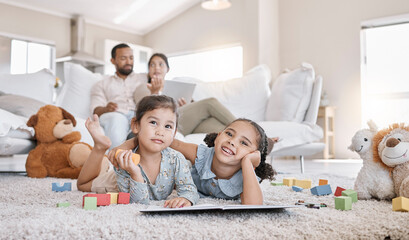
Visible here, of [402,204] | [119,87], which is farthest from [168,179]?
[119,87]

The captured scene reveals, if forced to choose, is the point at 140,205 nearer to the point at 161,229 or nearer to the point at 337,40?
the point at 161,229

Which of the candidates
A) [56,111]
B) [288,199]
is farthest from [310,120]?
[56,111]

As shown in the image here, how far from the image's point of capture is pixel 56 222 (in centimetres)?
79

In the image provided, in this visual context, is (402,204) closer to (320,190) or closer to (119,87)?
(320,190)

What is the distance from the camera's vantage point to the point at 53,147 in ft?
6.92

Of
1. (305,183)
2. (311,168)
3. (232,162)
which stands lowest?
(311,168)

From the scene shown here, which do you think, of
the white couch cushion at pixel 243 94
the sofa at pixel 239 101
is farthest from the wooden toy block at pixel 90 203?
the white couch cushion at pixel 243 94

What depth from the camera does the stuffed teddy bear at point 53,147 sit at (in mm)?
2043

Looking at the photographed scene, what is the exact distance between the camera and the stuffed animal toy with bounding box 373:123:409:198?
1.13 metres

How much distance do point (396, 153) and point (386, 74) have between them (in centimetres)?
415

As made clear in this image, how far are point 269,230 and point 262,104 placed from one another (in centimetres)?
235

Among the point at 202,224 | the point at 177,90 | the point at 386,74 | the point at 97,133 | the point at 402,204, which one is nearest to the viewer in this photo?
the point at 202,224

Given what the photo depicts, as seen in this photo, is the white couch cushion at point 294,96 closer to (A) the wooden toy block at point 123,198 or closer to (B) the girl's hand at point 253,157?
(B) the girl's hand at point 253,157

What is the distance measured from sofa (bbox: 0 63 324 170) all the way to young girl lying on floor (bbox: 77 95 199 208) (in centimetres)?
99
